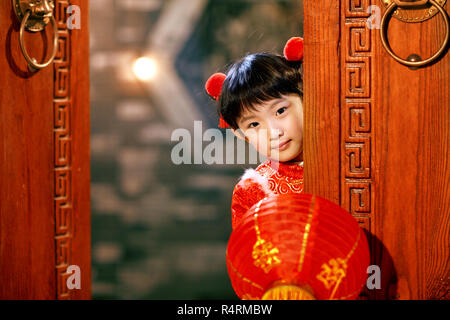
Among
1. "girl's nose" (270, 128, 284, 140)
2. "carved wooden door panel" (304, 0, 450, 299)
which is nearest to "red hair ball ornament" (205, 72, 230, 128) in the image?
"girl's nose" (270, 128, 284, 140)

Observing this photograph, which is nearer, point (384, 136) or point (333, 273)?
point (333, 273)

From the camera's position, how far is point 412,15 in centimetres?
103

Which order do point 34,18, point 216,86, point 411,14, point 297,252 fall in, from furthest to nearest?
point 216,86 < point 34,18 < point 411,14 < point 297,252

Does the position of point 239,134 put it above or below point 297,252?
above

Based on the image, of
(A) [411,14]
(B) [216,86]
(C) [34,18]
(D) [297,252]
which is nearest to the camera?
(D) [297,252]

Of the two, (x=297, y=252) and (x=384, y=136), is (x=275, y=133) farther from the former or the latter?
(x=297, y=252)

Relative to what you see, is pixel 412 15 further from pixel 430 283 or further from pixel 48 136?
pixel 48 136

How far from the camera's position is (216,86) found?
132 centimetres

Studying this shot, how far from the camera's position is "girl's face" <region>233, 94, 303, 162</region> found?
1260 millimetres

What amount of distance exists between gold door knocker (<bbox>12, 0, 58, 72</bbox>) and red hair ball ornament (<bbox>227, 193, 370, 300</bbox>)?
72cm

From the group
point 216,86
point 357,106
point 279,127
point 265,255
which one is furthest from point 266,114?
point 265,255

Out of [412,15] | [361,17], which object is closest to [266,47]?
[361,17]

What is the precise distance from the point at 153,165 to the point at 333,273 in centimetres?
67

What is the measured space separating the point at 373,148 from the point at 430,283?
0.35 m
